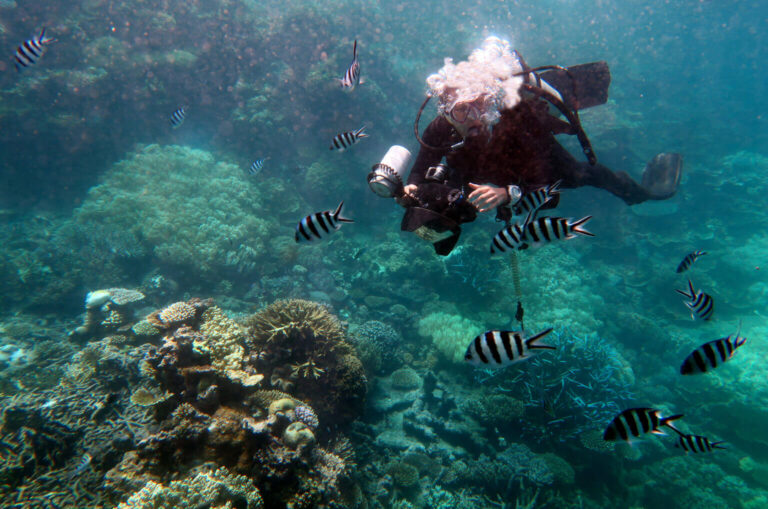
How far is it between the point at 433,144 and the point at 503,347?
2408mm

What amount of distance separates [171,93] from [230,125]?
8.65 ft

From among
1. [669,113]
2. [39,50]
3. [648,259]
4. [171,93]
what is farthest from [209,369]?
[669,113]

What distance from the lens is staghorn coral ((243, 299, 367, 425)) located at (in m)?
4.66

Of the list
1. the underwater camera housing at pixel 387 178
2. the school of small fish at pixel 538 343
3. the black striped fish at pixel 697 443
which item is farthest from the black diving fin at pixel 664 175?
the underwater camera housing at pixel 387 178

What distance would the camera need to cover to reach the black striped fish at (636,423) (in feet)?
8.68

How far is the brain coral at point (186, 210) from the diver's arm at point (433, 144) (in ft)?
25.2

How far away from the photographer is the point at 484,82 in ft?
9.64

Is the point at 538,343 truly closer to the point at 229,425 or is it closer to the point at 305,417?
the point at 305,417

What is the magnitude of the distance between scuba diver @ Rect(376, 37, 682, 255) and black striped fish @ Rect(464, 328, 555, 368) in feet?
2.75

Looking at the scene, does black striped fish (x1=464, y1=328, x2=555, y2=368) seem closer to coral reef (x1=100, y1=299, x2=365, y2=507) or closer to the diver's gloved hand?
the diver's gloved hand

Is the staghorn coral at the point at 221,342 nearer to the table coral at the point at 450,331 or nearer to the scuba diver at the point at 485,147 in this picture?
the scuba diver at the point at 485,147

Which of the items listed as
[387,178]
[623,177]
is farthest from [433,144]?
[623,177]

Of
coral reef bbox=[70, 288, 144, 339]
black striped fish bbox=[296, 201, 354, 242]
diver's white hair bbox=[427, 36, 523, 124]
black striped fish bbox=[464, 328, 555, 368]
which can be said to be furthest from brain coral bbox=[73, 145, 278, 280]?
black striped fish bbox=[464, 328, 555, 368]

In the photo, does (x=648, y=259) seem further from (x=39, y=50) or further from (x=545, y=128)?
(x=39, y=50)
